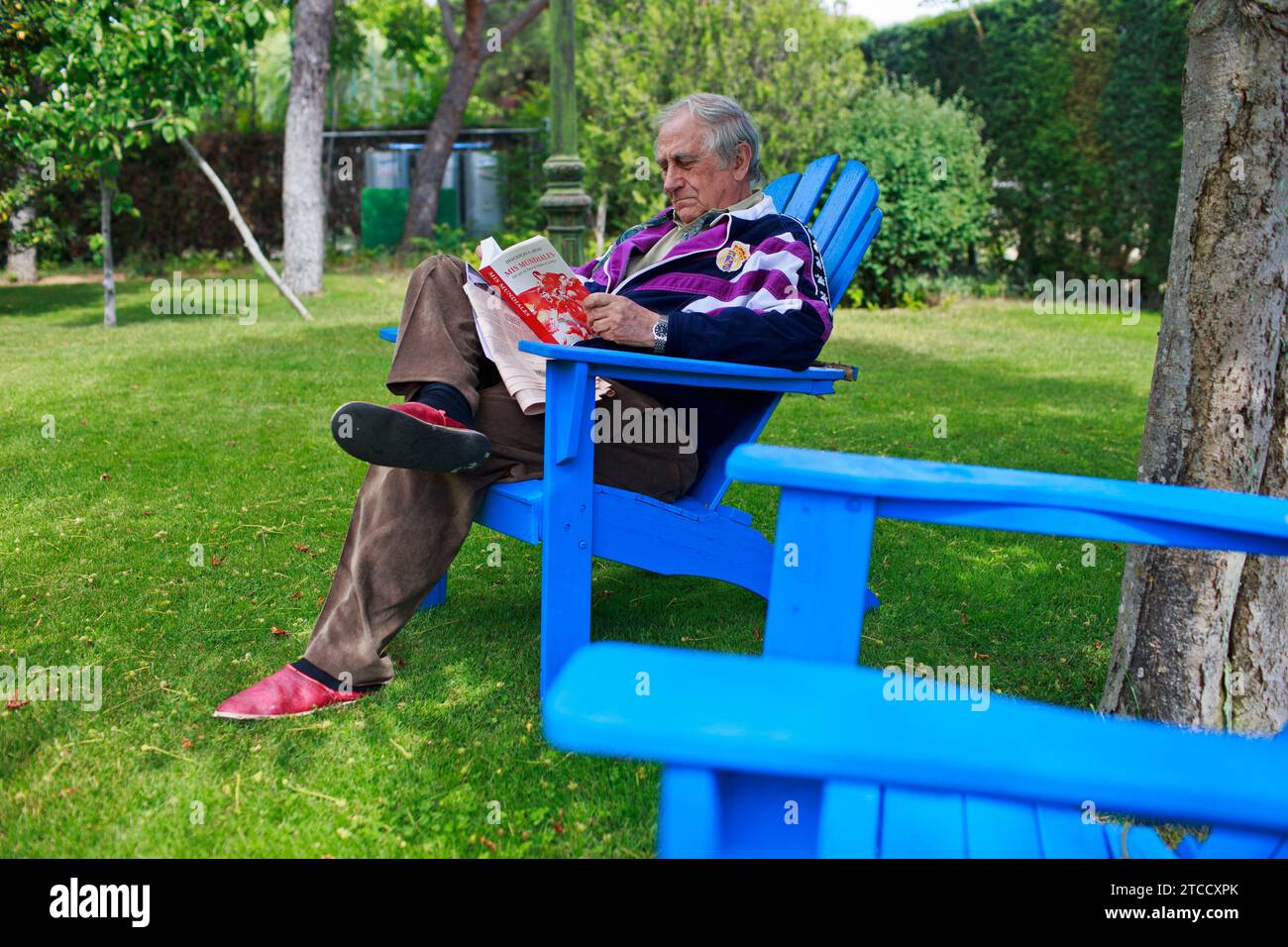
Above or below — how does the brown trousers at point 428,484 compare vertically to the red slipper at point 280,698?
above

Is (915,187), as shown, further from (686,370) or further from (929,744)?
(929,744)

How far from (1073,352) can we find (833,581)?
7.19 m

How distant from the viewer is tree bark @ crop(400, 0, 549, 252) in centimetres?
1326

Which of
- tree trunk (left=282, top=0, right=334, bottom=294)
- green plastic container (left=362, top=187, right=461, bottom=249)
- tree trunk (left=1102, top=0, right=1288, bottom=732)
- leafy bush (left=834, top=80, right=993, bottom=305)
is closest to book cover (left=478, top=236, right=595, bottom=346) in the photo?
tree trunk (left=1102, top=0, right=1288, bottom=732)

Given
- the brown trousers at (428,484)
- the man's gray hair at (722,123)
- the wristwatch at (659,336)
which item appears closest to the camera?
the brown trousers at (428,484)

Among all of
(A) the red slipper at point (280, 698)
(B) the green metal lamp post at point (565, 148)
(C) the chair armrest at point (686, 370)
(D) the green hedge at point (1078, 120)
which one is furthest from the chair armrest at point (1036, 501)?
(D) the green hedge at point (1078, 120)

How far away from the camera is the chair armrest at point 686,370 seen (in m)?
2.30

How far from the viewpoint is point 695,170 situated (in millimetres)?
2908

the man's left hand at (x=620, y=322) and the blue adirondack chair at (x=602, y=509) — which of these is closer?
the blue adirondack chair at (x=602, y=509)

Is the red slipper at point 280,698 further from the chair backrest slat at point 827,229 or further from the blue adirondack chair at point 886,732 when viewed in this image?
the blue adirondack chair at point 886,732

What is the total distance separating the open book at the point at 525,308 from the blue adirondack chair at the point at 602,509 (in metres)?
0.23
